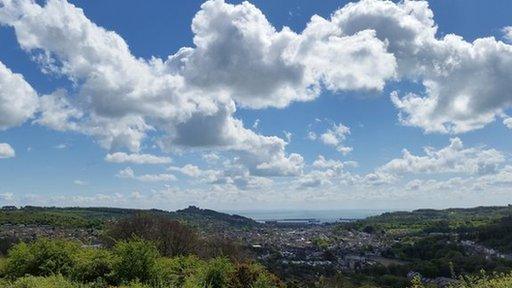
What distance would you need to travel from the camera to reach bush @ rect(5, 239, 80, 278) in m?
19.6

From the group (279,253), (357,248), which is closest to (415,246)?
(357,248)

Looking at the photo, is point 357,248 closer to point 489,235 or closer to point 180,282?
point 489,235

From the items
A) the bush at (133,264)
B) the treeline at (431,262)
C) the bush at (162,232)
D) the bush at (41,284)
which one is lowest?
the treeline at (431,262)

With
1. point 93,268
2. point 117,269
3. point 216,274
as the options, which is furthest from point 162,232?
point 216,274

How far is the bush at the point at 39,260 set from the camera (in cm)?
1964

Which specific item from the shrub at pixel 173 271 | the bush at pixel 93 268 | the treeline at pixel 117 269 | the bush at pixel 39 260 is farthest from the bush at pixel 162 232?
the bush at pixel 93 268

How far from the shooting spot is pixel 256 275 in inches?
669

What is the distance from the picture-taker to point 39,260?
20062 mm

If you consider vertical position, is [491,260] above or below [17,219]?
below

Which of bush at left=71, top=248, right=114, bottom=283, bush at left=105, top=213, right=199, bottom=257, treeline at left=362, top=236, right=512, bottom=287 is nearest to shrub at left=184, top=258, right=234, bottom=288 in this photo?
bush at left=71, top=248, right=114, bottom=283

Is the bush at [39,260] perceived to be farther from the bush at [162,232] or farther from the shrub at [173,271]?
the bush at [162,232]

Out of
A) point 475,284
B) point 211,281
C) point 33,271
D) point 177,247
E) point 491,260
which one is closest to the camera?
point 475,284

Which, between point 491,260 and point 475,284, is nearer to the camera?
point 475,284

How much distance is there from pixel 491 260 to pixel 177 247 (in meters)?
70.9
